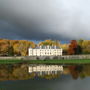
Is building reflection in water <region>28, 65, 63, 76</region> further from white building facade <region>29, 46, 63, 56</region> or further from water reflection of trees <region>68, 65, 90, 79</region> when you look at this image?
white building facade <region>29, 46, 63, 56</region>

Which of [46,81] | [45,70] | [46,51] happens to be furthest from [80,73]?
[46,51]

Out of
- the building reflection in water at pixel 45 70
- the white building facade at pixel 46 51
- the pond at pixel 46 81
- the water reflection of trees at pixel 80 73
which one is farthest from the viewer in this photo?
the white building facade at pixel 46 51

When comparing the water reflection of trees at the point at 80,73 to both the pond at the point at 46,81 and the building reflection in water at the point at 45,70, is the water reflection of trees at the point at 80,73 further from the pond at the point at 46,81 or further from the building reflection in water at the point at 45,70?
the building reflection in water at the point at 45,70

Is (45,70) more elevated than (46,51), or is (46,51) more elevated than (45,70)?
(46,51)

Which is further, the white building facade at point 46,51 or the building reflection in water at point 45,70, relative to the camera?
the white building facade at point 46,51

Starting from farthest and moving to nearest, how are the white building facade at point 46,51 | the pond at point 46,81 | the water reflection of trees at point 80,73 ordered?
1. the white building facade at point 46,51
2. the water reflection of trees at point 80,73
3. the pond at point 46,81

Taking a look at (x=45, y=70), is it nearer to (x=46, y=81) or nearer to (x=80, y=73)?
(x=80, y=73)

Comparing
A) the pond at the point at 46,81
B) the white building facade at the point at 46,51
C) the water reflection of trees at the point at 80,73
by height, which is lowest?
the pond at the point at 46,81

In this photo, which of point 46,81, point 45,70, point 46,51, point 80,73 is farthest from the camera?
point 46,51

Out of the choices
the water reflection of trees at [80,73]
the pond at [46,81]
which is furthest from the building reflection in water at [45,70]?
the water reflection of trees at [80,73]

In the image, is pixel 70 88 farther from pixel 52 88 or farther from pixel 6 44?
pixel 6 44

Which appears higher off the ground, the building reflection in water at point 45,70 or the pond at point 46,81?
the building reflection in water at point 45,70

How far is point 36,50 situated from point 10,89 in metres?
79.8

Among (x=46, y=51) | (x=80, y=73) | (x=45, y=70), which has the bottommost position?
(x=80, y=73)
